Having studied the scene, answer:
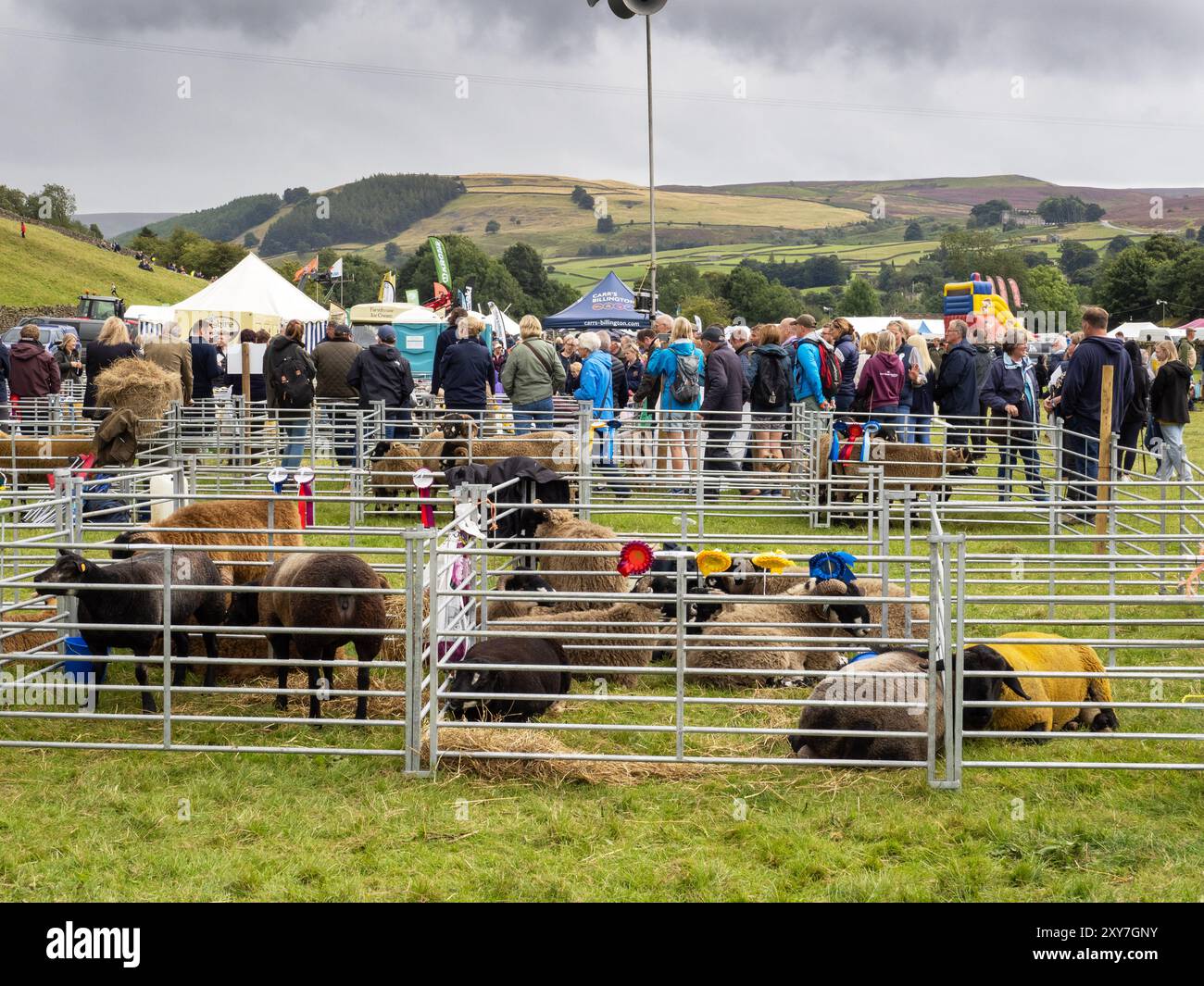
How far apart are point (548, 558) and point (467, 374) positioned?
655cm

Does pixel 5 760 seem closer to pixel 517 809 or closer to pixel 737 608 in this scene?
pixel 517 809

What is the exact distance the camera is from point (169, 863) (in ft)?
17.0

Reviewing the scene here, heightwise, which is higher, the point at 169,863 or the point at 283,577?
the point at 283,577

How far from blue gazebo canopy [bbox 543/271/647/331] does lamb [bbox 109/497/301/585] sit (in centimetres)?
2409

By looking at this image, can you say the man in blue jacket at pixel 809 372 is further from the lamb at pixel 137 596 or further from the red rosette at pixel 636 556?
the lamb at pixel 137 596

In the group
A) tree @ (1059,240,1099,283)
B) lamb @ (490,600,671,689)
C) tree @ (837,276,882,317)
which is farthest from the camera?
tree @ (1059,240,1099,283)

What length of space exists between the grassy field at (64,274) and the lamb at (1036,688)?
6541 centimetres

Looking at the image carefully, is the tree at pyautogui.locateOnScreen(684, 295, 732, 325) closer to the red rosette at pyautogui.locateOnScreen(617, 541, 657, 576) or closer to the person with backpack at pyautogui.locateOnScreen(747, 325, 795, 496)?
the person with backpack at pyautogui.locateOnScreen(747, 325, 795, 496)

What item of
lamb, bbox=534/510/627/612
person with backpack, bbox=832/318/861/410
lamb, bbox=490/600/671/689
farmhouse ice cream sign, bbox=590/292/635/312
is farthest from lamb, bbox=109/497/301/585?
farmhouse ice cream sign, bbox=590/292/635/312

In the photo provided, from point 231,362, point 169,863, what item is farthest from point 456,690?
point 231,362

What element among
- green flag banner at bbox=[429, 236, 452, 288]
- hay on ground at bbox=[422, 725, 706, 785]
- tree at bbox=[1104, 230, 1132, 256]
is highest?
tree at bbox=[1104, 230, 1132, 256]

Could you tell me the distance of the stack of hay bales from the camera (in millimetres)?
13828

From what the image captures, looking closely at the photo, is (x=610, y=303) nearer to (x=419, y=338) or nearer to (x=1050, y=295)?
(x=419, y=338)

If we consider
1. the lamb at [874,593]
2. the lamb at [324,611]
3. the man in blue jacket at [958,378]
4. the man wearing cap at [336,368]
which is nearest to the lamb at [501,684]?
the lamb at [324,611]
